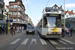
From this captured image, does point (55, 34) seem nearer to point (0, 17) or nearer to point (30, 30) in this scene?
point (30, 30)

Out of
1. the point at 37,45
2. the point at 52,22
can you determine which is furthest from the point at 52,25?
the point at 37,45

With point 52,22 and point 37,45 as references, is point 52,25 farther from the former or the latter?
point 37,45

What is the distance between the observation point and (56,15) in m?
11.4

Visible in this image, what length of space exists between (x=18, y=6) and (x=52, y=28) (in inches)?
1739

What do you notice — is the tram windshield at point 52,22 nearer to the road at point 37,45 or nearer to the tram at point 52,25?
the tram at point 52,25

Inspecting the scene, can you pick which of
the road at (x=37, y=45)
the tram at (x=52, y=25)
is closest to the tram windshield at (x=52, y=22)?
the tram at (x=52, y=25)

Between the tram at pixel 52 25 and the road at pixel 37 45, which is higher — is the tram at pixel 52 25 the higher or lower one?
the higher one

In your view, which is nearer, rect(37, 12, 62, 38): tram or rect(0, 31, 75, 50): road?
rect(0, 31, 75, 50): road

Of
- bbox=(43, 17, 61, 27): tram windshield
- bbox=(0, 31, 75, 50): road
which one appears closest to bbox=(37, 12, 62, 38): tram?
bbox=(43, 17, 61, 27): tram windshield

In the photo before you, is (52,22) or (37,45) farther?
(52,22)

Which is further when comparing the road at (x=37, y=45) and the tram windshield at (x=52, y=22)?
the tram windshield at (x=52, y=22)

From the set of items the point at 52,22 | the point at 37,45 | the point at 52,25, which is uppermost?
the point at 52,22

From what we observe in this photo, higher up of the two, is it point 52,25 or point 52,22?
point 52,22

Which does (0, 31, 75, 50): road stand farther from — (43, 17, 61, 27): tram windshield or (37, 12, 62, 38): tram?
(43, 17, 61, 27): tram windshield
